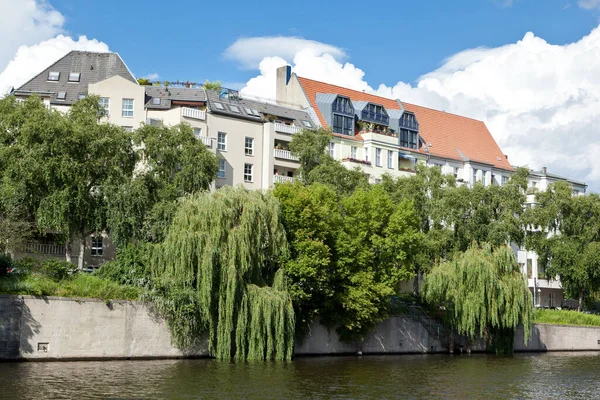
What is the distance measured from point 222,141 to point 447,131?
34284 mm

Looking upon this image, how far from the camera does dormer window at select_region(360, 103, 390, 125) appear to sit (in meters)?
82.3

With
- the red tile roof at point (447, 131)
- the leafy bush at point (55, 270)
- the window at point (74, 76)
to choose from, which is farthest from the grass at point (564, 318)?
the window at point (74, 76)

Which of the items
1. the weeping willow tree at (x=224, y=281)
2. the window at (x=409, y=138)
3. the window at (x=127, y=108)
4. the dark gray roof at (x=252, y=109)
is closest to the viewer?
the weeping willow tree at (x=224, y=281)

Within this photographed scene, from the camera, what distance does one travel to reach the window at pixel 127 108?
66.2 m

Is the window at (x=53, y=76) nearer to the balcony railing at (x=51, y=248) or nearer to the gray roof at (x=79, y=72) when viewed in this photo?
the gray roof at (x=79, y=72)

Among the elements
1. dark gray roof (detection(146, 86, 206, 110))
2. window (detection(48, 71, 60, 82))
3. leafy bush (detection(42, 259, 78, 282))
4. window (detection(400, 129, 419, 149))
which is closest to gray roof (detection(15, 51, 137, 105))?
window (detection(48, 71, 60, 82))

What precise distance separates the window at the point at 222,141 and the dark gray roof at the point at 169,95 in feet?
11.3

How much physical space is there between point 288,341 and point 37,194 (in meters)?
18.8

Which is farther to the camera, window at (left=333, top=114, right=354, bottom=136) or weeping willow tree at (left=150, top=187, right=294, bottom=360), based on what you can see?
window at (left=333, top=114, right=354, bottom=136)

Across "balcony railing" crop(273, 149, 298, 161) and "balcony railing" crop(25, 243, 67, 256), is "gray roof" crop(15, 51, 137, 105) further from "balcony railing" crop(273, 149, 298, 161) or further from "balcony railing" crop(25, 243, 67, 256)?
"balcony railing" crop(273, 149, 298, 161)

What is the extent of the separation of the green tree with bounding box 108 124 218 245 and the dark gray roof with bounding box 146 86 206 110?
39.0 feet

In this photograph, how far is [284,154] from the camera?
72.8m

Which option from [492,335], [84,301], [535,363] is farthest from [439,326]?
[84,301]

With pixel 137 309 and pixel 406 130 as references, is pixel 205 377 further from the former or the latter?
pixel 406 130
